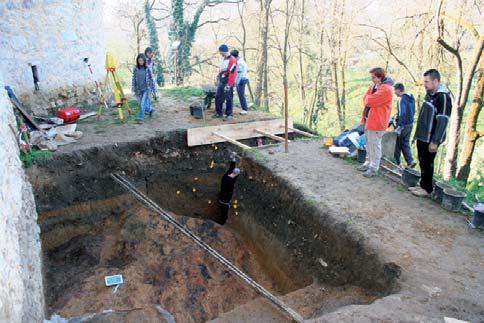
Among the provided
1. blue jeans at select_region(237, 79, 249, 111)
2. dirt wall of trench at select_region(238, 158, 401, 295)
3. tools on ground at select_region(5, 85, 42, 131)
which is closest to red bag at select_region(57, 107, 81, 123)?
tools on ground at select_region(5, 85, 42, 131)

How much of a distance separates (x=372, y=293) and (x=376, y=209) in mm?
1454

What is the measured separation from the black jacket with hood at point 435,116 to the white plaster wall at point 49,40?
26.9 feet

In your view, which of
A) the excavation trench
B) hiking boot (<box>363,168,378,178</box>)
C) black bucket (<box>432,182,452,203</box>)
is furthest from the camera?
hiking boot (<box>363,168,378,178</box>)

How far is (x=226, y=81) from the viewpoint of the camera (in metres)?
8.93

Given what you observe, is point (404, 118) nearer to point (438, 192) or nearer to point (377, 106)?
point (377, 106)

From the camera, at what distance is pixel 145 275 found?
6.34 metres

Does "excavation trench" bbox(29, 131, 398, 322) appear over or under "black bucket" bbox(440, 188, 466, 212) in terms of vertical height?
under

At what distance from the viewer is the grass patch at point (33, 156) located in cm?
665

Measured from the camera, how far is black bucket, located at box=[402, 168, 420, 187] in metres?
6.08

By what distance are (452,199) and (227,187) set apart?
12.9 ft

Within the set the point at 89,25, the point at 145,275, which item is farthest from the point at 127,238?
the point at 89,25

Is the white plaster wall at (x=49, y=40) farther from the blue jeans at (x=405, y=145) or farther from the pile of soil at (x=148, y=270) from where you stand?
the blue jeans at (x=405, y=145)

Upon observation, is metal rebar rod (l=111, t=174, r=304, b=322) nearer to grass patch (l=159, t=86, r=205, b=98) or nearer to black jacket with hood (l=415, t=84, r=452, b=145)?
black jacket with hood (l=415, t=84, r=452, b=145)

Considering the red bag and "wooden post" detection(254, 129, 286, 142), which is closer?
"wooden post" detection(254, 129, 286, 142)
